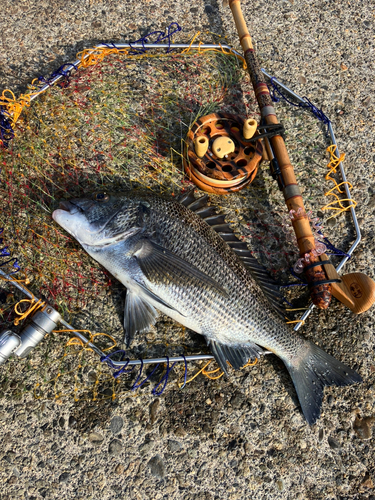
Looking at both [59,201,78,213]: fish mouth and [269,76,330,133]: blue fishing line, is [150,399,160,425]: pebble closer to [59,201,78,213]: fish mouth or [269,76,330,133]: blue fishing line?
[59,201,78,213]: fish mouth

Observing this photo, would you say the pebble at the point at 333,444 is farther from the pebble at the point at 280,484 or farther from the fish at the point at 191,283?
the pebble at the point at 280,484

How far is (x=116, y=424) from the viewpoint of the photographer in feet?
9.49

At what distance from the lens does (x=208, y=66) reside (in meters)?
3.95

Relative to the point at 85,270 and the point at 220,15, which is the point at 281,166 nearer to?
the point at 85,270

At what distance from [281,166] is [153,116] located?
141 cm

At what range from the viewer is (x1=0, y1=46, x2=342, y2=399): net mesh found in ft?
10.0

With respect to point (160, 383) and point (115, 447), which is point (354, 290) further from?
point (115, 447)

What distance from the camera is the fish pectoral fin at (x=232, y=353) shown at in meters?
2.92

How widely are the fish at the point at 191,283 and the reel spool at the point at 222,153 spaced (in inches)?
17.5

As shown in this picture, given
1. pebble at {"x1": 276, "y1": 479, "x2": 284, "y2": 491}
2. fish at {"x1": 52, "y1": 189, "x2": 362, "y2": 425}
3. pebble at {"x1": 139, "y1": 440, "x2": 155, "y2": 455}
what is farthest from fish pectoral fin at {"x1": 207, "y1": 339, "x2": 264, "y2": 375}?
pebble at {"x1": 276, "y1": 479, "x2": 284, "y2": 491}

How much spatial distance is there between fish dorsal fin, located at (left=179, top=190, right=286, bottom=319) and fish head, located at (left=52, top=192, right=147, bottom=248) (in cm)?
45

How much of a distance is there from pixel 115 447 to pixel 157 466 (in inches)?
13.8

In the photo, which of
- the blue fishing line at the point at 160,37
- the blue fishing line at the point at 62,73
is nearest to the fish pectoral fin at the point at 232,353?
the blue fishing line at the point at 62,73

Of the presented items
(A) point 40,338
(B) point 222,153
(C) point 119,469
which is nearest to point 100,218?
(A) point 40,338
